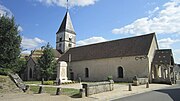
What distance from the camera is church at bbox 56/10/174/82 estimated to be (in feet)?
94.3

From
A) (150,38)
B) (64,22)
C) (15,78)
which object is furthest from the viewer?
(64,22)

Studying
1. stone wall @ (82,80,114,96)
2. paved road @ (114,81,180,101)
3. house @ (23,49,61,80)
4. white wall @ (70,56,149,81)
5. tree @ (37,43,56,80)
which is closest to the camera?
paved road @ (114,81,180,101)

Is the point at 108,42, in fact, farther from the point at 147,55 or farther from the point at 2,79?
the point at 2,79

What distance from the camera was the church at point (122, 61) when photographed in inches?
1131

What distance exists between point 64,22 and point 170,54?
102 ft

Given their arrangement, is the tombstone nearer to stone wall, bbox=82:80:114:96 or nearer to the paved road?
stone wall, bbox=82:80:114:96

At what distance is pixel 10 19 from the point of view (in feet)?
67.5

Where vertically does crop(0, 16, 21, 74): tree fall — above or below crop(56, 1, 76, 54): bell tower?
below

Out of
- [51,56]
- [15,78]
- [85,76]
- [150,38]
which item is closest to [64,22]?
[51,56]

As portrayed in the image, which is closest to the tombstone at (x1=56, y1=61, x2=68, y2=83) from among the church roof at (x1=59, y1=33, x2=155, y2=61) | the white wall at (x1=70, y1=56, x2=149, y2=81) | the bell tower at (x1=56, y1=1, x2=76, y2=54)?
the white wall at (x1=70, y1=56, x2=149, y2=81)

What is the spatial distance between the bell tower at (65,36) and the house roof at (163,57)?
25315mm

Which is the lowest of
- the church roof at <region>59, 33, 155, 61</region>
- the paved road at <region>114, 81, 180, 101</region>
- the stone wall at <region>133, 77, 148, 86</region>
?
the paved road at <region>114, 81, 180, 101</region>

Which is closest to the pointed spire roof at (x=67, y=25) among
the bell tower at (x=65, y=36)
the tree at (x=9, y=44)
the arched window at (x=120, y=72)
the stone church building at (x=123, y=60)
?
the bell tower at (x=65, y=36)

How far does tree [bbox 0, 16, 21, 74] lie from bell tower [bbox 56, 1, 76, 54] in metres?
27.5
